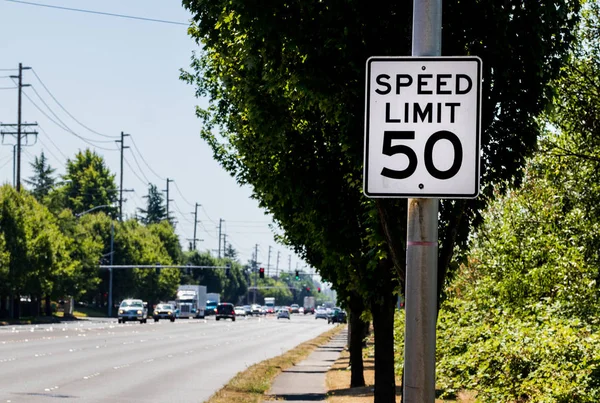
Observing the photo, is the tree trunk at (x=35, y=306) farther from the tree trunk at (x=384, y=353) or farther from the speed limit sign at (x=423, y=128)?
the speed limit sign at (x=423, y=128)

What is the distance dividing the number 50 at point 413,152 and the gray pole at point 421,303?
18cm

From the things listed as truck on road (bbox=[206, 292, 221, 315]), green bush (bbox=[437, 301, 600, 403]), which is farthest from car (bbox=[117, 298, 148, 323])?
green bush (bbox=[437, 301, 600, 403])

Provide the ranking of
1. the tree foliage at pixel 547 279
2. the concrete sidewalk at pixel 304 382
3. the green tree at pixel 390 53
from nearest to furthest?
the green tree at pixel 390 53
the tree foliage at pixel 547 279
the concrete sidewalk at pixel 304 382

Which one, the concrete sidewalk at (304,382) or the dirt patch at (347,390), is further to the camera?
the concrete sidewalk at (304,382)

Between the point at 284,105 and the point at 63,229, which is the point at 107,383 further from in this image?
the point at 63,229

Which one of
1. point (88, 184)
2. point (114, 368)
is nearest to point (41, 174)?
point (88, 184)

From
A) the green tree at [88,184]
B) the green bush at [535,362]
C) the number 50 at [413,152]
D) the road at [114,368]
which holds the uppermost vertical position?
the green tree at [88,184]

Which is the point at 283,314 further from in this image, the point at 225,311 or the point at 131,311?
the point at 131,311

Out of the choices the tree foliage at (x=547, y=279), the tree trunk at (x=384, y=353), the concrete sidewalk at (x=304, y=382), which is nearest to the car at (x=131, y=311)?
the concrete sidewalk at (x=304, y=382)

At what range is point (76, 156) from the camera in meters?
148

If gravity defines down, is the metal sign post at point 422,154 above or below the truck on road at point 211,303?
above

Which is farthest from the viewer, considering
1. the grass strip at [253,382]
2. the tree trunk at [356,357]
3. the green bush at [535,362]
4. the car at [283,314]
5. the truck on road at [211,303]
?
the car at [283,314]

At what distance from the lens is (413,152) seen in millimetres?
5312

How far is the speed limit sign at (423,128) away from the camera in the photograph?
5293 millimetres
